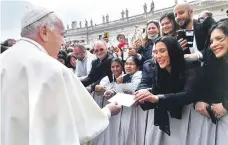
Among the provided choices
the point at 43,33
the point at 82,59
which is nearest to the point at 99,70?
the point at 82,59

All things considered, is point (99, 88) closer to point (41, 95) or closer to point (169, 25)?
point (169, 25)

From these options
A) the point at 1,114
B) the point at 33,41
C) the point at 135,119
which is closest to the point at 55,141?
the point at 1,114

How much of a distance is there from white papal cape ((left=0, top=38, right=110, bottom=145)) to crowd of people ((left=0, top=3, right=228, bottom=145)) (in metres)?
1.13

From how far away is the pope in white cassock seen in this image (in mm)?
1976

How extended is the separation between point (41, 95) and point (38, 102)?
49 mm

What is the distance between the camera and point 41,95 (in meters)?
1.99

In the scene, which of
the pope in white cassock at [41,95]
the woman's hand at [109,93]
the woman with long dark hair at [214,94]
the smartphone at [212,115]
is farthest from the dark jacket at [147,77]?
the pope in white cassock at [41,95]

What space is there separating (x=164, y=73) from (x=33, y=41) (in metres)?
1.43

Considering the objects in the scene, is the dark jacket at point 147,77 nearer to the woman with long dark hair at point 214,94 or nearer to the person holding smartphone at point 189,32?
the person holding smartphone at point 189,32

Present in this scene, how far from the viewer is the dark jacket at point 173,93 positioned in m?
2.92

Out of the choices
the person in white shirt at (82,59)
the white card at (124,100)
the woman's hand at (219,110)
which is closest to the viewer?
the woman's hand at (219,110)

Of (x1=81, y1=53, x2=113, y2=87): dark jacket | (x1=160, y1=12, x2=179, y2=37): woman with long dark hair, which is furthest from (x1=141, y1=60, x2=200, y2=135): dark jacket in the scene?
(x1=81, y1=53, x2=113, y2=87): dark jacket

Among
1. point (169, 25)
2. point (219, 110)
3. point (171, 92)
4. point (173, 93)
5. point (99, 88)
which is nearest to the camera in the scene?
point (219, 110)

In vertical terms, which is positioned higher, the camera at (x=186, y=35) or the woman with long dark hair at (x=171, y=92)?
the camera at (x=186, y=35)
